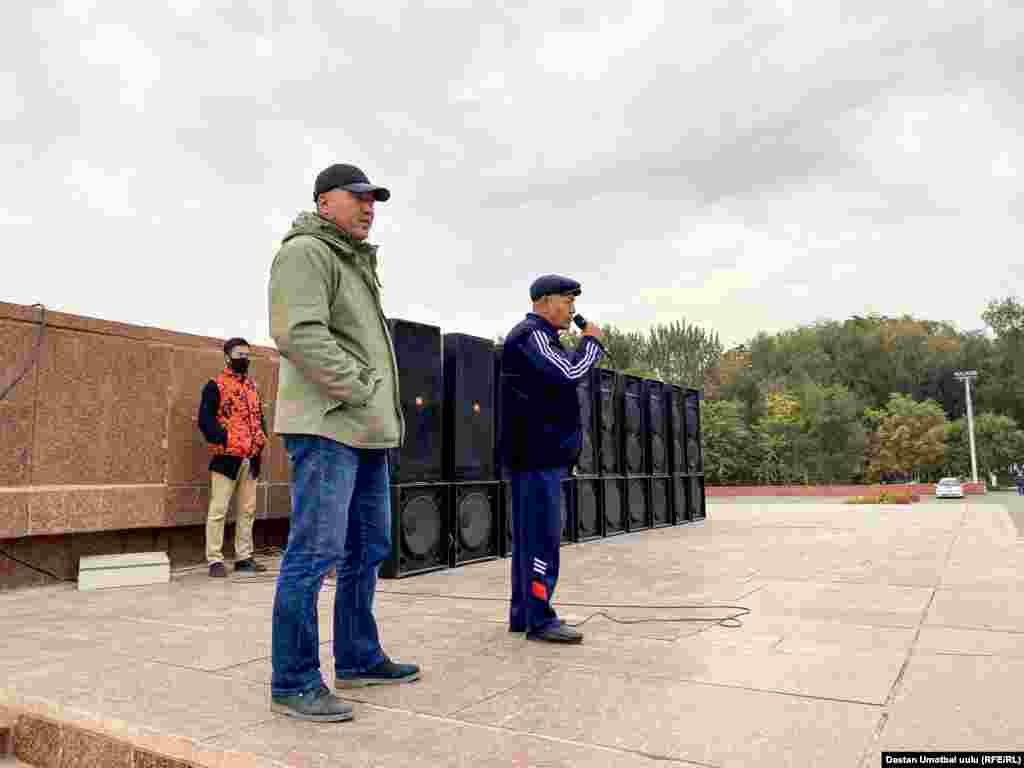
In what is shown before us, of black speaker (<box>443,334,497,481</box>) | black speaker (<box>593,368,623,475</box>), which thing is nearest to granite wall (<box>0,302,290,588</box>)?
black speaker (<box>443,334,497,481</box>)

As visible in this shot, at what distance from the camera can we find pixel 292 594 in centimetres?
221

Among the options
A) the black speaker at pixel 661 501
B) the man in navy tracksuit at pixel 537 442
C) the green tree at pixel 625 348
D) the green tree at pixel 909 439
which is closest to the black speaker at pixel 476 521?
the man in navy tracksuit at pixel 537 442

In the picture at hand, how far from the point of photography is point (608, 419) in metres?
8.62

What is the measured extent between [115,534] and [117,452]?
25.4 inches

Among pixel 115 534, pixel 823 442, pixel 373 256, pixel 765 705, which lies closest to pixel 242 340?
pixel 115 534

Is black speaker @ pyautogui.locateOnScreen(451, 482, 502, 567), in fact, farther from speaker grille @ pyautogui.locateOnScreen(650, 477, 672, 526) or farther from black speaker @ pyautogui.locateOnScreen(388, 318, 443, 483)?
speaker grille @ pyautogui.locateOnScreen(650, 477, 672, 526)

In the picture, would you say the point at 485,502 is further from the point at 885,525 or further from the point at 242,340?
the point at 885,525

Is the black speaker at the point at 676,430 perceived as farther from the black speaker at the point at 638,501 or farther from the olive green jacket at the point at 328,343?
the olive green jacket at the point at 328,343

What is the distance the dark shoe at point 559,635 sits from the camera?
9.98 feet

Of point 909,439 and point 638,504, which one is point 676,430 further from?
point 909,439

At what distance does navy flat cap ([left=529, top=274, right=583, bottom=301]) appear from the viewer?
3.43 meters

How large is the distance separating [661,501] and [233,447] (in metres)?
6.31

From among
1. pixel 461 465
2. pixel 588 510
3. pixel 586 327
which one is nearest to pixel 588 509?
pixel 588 510

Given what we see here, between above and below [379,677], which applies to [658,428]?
above
